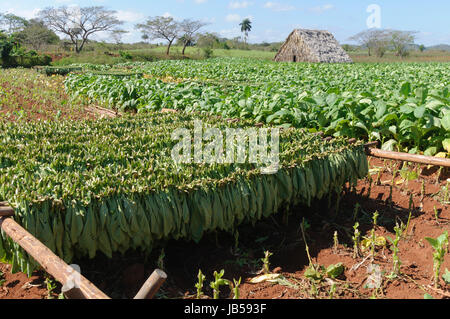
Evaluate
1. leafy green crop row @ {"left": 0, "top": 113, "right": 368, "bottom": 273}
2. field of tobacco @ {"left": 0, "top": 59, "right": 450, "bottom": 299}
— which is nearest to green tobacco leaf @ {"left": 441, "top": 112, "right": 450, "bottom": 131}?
field of tobacco @ {"left": 0, "top": 59, "right": 450, "bottom": 299}

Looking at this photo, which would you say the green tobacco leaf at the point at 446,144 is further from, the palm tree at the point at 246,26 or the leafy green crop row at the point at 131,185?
the palm tree at the point at 246,26

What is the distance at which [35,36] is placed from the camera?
1857 inches

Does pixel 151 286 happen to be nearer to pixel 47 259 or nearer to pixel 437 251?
pixel 47 259

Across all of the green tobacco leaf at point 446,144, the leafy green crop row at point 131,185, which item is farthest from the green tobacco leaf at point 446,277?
the green tobacco leaf at point 446,144

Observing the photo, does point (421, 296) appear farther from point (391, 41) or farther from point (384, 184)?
point (391, 41)

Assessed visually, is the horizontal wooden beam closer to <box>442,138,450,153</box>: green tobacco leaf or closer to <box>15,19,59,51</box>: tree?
<box>442,138,450,153</box>: green tobacco leaf

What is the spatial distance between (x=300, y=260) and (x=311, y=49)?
97.2ft

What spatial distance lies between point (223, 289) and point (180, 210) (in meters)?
0.65

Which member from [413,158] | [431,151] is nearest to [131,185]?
[413,158]

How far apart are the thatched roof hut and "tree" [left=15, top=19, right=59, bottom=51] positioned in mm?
32832

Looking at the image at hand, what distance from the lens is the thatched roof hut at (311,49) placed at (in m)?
30.1

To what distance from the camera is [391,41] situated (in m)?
61.9
